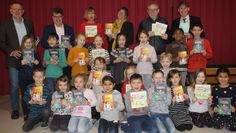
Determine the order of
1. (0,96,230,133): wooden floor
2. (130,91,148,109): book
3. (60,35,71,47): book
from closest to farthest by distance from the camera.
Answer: (130,91,148,109): book
(0,96,230,133): wooden floor
(60,35,71,47): book

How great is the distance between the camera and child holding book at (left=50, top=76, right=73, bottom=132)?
4.91 meters

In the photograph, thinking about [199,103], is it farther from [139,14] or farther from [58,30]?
[139,14]

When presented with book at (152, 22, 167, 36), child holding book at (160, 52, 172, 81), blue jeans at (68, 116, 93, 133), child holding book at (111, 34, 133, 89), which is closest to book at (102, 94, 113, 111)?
Answer: blue jeans at (68, 116, 93, 133)

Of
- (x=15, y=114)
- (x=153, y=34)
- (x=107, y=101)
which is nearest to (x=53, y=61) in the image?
(x=15, y=114)

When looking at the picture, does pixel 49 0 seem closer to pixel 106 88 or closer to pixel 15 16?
pixel 15 16

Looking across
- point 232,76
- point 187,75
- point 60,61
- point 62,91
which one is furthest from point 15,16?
point 232,76

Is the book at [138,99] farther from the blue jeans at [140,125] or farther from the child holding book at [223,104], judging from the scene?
the child holding book at [223,104]

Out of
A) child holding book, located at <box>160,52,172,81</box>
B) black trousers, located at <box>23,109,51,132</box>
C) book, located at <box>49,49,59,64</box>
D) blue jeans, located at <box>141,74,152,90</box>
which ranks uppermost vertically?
book, located at <box>49,49,59,64</box>

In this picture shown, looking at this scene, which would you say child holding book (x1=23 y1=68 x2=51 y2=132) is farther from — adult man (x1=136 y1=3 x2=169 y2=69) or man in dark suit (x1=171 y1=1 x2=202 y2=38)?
man in dark suit (x1=171 y1=1 x2=202 y2=38)

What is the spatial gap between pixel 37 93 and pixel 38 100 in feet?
0.40

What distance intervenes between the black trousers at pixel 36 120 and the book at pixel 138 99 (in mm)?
1546

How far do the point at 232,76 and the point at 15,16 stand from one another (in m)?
5.81

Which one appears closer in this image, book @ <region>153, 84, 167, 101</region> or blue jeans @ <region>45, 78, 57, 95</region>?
book @ <region>153, 84, 167, 101</region>

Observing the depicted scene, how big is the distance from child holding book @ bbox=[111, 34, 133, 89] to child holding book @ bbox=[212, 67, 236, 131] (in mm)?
1703
